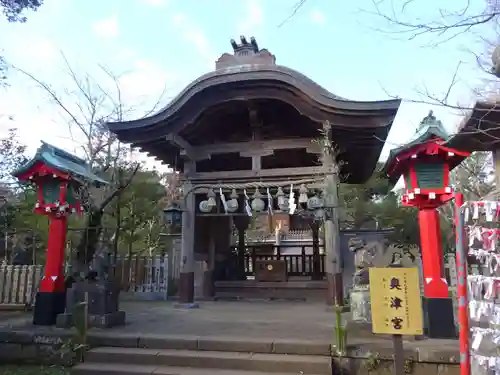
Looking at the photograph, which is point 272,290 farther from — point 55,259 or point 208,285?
point 55,259

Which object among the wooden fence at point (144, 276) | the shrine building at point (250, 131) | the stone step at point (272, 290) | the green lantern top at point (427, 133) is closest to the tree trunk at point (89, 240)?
the shrine building at point (250, 131)

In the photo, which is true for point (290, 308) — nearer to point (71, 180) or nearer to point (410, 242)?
point (71, 180)

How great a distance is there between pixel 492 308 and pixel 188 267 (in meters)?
7.22

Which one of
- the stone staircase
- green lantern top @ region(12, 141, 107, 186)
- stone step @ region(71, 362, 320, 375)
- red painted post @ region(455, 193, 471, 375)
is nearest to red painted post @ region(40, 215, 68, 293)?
green lantern top @ region(12, 141, 107, 186)

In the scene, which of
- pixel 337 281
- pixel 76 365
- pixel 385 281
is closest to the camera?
pixel 385 281

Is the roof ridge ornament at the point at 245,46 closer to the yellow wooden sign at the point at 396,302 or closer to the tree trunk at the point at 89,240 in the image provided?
the tree trunk at the point at 89,240

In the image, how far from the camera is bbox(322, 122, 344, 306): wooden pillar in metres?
8.79

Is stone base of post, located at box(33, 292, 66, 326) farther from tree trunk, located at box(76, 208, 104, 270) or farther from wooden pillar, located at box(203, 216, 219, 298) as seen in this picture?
wooden pillar, located at box(203, 216, 219, 298)

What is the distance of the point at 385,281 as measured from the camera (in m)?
4.24

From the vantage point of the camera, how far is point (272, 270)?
12.7 metres

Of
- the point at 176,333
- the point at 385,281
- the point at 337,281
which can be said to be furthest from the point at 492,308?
the point at 337,281

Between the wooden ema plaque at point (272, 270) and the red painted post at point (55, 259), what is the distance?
6.69 m

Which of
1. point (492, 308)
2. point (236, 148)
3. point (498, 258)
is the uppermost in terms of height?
point (236, 148)

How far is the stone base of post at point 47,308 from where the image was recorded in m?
7.08
